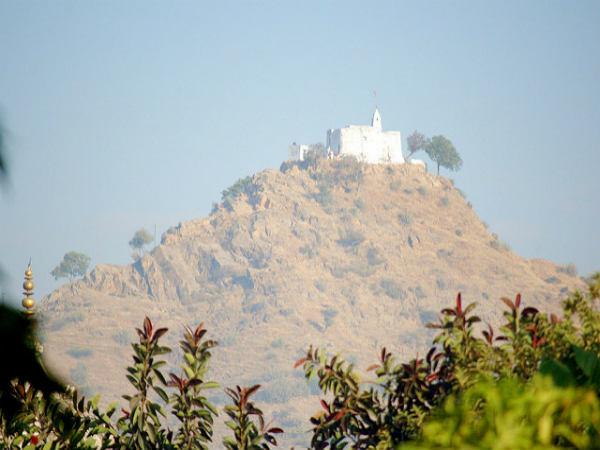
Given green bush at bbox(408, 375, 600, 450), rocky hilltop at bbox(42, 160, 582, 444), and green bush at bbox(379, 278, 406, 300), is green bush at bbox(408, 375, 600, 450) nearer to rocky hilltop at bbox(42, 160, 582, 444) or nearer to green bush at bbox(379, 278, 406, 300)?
rocky hilltop at bbox(42, 160, 582, 444)

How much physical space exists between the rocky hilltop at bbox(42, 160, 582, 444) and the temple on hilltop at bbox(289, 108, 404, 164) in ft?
6.47

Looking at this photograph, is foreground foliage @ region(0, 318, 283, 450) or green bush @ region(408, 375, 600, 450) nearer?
green bush @ region(408, 375, 600, 450)

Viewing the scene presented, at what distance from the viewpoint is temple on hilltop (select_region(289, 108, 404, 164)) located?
149125 millimetres

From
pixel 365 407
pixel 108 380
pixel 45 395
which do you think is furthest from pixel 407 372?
pixel 108 380

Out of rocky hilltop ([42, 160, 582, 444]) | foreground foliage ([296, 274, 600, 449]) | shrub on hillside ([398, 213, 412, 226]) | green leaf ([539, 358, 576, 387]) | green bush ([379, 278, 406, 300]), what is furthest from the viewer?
shrub on hillside ([398, 213, 412, 226])

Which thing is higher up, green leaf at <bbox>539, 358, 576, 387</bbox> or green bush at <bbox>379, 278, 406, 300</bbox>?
green bush at <bbox>379, 278, 406, 300</bbox>

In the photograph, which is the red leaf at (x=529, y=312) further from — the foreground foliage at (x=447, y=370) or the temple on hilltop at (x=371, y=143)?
the temple on hilltop at (x=371, y=143)

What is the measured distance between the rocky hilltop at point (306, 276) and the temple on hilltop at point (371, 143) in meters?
1.97

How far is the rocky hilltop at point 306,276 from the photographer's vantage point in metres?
131

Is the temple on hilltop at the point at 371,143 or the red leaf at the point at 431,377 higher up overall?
the temple on hilltop at the point at 371,143

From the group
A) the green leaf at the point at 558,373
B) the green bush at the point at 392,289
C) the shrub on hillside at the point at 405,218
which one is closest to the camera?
the green leaf at the point at 558,373

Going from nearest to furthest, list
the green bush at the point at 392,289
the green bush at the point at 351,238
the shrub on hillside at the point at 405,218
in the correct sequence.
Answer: the green bush at the point at 392,289 < the shrub on hillside at the point at 405,218 < the green bush at the point at 351,238

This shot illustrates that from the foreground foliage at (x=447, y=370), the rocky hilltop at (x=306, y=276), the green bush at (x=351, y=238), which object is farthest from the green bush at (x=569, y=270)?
the foreground foliage at (x=447, y=370)

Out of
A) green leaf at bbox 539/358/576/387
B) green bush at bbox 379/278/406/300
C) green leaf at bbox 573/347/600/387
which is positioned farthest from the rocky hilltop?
green leaf at bbox 539/358/576/387
